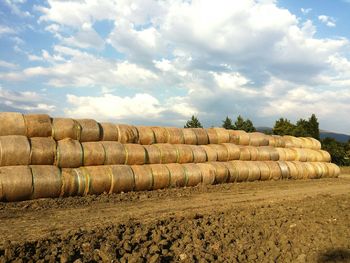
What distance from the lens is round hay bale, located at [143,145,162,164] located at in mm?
15852

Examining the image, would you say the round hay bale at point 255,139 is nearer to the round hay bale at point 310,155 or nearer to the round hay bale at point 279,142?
the round hay bale at point 279,142

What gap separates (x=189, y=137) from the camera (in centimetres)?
1842

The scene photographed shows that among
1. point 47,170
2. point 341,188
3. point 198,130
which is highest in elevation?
point 198,130

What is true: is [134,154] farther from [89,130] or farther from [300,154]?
[300,154]

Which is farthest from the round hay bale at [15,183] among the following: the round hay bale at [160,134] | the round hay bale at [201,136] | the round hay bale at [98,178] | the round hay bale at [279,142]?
the round hay bale at [279,142]

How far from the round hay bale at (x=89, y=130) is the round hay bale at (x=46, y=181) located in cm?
208

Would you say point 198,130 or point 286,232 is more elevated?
point 198,130

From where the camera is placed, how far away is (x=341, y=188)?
19.8m

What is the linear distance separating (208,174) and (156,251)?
10.0 m

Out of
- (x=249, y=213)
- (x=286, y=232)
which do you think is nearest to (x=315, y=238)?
(x=286, y=232)

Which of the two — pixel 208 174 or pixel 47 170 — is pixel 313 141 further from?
pixel 47 170

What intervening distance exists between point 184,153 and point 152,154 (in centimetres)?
180

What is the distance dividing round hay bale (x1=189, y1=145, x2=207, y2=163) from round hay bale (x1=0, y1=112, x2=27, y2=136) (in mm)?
7543

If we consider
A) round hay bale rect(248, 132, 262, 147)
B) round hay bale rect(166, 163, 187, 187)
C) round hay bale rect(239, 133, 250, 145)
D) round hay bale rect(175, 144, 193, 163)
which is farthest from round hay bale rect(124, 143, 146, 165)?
round hay bale rect(248, 132, 262, 147)
